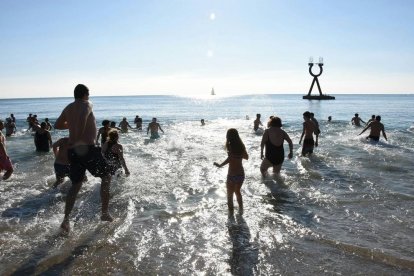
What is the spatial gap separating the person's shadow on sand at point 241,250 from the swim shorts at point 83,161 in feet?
7.49

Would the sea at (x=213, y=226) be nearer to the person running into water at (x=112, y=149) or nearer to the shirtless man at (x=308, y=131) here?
the person running into water at (x=112, y=149)

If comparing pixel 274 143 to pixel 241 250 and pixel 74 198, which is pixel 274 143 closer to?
pixel 241 250

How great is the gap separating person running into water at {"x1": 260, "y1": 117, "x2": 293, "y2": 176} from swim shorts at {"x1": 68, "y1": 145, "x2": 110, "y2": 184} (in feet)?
16.2

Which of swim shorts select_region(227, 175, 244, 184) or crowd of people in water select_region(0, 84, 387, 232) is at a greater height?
crowd of people in water select_region(0, 84, 387, 232)

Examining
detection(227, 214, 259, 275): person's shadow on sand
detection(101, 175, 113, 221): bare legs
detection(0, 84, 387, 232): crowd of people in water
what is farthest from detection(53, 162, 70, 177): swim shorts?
detection(227, 214, 259, 275): person's shadow on sand

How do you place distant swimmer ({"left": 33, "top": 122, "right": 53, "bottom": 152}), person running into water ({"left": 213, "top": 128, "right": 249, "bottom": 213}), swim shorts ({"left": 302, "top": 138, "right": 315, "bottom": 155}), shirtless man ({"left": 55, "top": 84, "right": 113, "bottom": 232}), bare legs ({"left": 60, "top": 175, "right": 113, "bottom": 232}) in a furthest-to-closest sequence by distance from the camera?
distant swimmer ({"left": 33, "top": 122, "right": 53, "bottom": 152})
swim shorts ({"left": 302, "top": 138, "right": 315, "bottom": 155})
person running into water ({"left": 213, "top": 128, "right": 249, "bottom": 213})
bare legs ({"left": 60, "top": 175, "right": 113, "bottom": 232})
shirtless man ({"left": 55, "top": 84, "right": 113, "bottom": 232})

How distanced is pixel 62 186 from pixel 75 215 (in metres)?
2.58

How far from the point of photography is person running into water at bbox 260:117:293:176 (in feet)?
29.8

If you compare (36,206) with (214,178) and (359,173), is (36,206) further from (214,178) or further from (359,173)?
(359,173)

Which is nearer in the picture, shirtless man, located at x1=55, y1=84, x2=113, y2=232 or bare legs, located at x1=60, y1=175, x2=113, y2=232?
shirtless man, located at x1=55, y1=84, x2=113, y2=232

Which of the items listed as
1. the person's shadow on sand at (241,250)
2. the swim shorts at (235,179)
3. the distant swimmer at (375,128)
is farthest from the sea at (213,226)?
the distant swimmer at (375,128)

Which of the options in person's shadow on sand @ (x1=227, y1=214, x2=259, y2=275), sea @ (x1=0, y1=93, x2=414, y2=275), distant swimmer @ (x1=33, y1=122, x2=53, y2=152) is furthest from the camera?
distant swimmer @ (x1=33, y1=122, x2=53, y2=152)

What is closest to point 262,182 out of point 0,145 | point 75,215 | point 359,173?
point 359,173

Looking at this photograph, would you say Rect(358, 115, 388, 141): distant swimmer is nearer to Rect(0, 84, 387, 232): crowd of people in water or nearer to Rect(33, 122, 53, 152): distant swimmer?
Rect(0, 84, 387, 232): crowd of people in water
